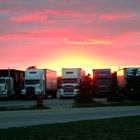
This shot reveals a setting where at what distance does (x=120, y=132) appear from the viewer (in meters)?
17.4

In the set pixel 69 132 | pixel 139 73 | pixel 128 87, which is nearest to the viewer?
pixel 69 132

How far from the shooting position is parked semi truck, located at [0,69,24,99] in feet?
208

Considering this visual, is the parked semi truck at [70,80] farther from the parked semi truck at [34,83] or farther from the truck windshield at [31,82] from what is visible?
the truck windshield at [31,82]

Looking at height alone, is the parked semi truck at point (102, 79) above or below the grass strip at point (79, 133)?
above

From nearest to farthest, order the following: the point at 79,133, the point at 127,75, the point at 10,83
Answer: the point at 79,133 < the point at 127,75 < the point at 10,83

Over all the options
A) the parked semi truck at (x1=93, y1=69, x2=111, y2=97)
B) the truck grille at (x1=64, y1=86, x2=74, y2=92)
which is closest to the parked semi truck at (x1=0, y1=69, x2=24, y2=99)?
the truck grille at (x1=64, y1=86, x2=74, y2=92)

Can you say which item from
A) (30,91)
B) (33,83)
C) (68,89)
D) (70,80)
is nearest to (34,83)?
(33,83)

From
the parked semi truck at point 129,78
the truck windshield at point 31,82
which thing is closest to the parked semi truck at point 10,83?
the truck windshield at point 31,82

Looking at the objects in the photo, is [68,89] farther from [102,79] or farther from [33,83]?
[102,79]

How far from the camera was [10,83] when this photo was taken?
6456 cm

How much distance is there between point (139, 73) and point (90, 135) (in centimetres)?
4436

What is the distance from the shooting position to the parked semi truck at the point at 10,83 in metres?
63.4

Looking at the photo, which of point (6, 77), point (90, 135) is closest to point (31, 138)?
point (90, 135)

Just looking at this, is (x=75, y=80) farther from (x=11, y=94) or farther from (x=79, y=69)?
(x=11, y=94)
